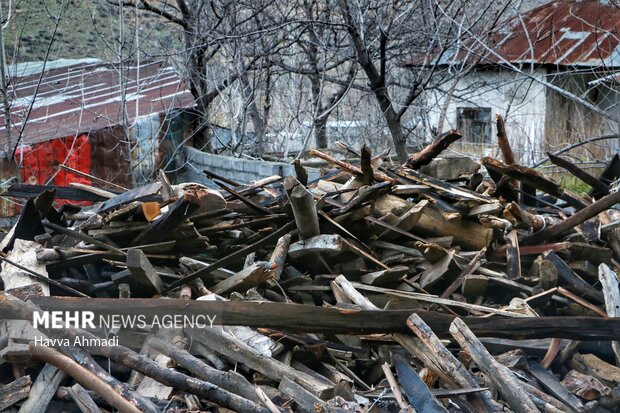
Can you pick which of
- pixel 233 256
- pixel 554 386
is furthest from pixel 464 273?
pixel 233 256

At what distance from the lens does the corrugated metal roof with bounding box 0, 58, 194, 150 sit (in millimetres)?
9195

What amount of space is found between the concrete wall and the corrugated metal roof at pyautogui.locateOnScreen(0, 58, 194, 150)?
2.51 feet

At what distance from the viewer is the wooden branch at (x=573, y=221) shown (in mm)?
3882

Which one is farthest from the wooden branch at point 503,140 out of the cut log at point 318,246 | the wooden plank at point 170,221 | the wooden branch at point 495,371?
the wooden plank at point 170,221

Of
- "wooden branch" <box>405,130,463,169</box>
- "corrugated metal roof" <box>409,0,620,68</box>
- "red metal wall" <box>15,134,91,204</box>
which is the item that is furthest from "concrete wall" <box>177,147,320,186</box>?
"corrugated metal roof" <box>409,0,620,68</box>

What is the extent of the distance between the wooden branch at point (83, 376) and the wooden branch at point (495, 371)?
4.40 ft

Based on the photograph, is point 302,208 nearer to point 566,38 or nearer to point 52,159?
point 52,159

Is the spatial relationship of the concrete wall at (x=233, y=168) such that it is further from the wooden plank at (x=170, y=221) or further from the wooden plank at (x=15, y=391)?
the wooden plank at (x=15, y=391)

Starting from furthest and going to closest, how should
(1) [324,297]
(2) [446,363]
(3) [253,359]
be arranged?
1. (1) [324,297]
2. (3) [253,359]
3. (2) [446,363]

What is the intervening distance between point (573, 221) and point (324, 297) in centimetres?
152

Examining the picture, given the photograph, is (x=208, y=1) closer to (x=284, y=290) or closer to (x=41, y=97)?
(x=41, y=97)

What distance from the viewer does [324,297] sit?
3719mm

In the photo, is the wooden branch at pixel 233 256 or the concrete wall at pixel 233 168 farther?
the concrete wall at pixel 233 168

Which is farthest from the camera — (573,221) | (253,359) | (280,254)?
(573,221)
